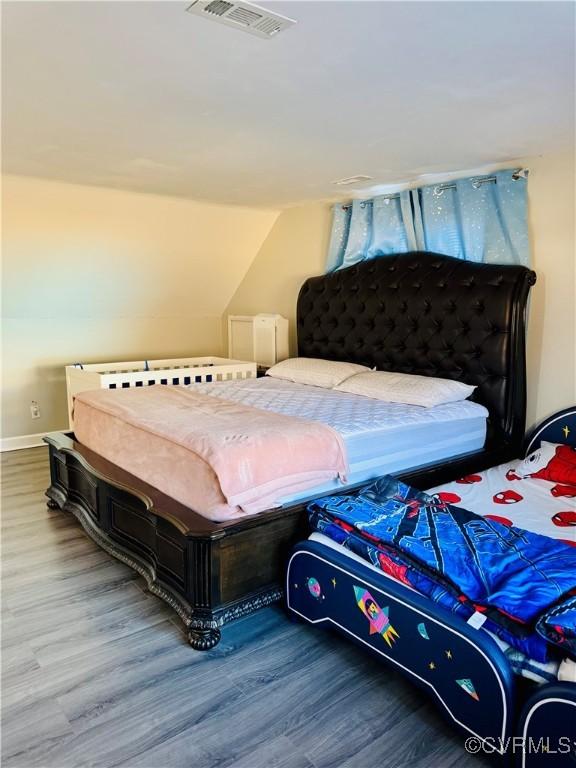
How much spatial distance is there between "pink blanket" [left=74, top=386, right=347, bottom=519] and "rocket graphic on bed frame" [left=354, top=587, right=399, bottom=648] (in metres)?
0.51

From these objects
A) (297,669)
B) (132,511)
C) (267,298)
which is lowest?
(297,669)

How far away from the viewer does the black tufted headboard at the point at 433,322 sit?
3.09 metres

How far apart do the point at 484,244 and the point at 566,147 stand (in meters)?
0.66

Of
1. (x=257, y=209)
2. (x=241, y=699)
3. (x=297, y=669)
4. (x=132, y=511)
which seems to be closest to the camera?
(x=241, y=699)

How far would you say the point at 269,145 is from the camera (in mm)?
2768

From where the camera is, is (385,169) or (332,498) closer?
(332,498)

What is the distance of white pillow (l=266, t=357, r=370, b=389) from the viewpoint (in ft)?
12.0

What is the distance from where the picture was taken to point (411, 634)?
169 centimetres

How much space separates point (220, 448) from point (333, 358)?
88.6 inches

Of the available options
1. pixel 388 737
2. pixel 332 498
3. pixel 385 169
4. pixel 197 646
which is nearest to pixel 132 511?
pixel 197 646

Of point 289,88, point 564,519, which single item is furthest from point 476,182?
point 564,519

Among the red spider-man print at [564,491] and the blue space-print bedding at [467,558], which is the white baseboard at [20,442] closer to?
the blue space-print bedding at [467,558]

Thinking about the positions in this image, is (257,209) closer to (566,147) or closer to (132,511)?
(566,147)

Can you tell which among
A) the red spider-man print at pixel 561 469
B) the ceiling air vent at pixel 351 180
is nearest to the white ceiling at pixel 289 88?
the ceiling air vent at pixel 351 180
